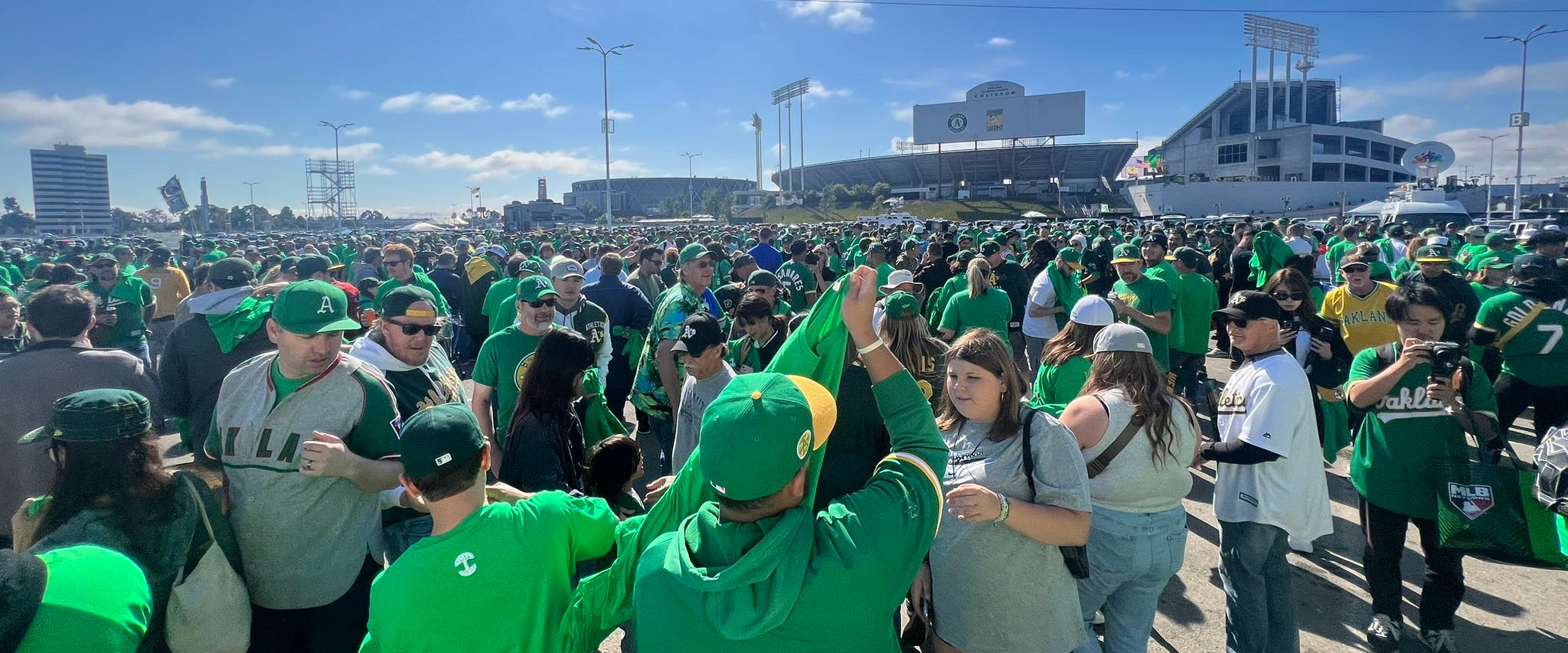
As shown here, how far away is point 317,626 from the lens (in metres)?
2.66

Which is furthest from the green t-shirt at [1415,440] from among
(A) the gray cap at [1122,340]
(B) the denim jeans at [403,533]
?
(B) the denim jeans at [403,533]

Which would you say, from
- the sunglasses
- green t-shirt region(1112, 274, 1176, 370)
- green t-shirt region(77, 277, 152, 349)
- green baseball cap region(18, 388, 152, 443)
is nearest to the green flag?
green baseball cap region(18, 388, 152, 443)

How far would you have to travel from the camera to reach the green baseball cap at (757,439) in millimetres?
1440

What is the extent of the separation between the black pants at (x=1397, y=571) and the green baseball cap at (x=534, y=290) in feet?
14.5

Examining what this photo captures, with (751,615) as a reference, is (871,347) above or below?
above

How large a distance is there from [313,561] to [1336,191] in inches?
3380

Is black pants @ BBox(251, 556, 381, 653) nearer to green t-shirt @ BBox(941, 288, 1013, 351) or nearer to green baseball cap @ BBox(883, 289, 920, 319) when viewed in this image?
green baseball cap @ BBox(883, 289, 920, 319)

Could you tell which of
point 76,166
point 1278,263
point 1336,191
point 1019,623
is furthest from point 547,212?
point 1019,623

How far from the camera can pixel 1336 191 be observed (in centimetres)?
7012

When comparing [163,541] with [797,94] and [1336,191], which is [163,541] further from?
[1336,191]

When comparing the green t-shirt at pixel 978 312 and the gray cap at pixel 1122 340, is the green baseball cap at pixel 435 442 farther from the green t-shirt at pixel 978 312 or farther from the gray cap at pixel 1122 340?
the green t-shirt at pixel 978 312

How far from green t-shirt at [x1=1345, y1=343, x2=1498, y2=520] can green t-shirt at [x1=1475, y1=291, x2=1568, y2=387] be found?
245 cm

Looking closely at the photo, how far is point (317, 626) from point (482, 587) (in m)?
1.25

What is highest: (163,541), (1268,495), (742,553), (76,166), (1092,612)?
(76,166)
